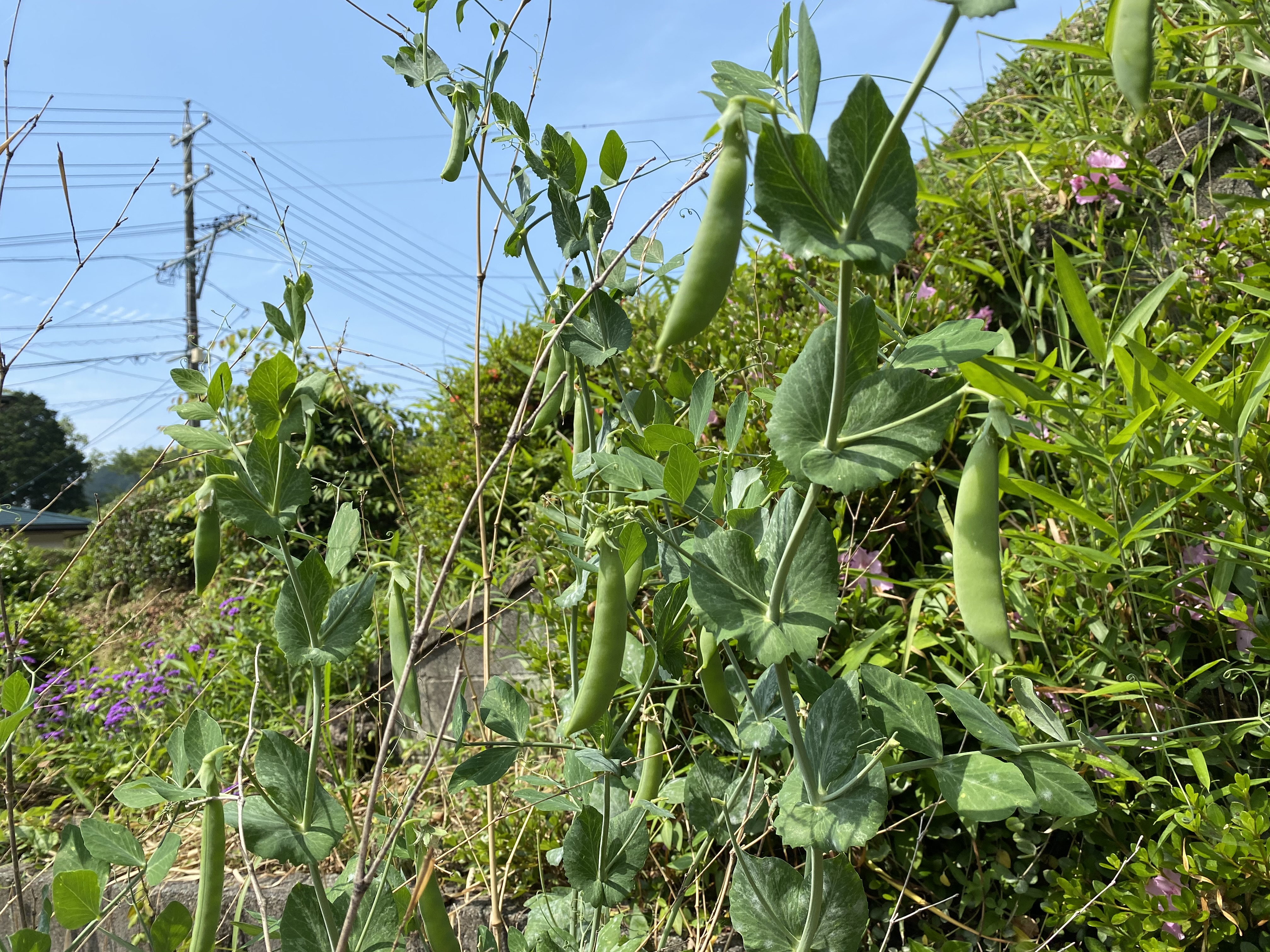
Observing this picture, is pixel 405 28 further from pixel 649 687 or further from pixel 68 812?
pixel 68 812

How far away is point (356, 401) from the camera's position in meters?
5.64

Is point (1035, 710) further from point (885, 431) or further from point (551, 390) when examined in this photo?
point (551, 390)

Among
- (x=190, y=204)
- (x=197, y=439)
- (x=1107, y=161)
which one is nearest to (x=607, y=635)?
(x=197, y=439)

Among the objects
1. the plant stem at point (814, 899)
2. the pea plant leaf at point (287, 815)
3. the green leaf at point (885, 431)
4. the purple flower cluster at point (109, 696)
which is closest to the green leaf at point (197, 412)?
the pea plant leaf at point (287, 815)

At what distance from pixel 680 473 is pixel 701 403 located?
0.20 m

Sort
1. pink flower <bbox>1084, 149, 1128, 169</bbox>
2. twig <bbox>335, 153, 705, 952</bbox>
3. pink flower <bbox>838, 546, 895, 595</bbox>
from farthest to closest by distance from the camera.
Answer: pink flower <bbox>1084, 149, 1128, 169</bbox> → pink flower <bbox>838, 546, 895, 595</bbox> → twig <bbox>335, 153, 705, 952</bbox>

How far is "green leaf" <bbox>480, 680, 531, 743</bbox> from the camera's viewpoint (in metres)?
0.96

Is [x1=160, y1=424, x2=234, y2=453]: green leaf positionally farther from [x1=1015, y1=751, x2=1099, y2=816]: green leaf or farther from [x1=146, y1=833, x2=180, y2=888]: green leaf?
[x1=1015, y1=751, x2=1099, y2=816]: green leaf

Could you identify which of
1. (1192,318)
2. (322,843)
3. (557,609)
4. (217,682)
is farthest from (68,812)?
(1192,318)

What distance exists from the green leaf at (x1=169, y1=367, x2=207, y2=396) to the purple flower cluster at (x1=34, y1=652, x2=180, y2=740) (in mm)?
2912

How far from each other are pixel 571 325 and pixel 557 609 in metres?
1.15

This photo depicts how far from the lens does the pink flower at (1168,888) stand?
111cm

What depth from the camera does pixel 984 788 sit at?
699 mm

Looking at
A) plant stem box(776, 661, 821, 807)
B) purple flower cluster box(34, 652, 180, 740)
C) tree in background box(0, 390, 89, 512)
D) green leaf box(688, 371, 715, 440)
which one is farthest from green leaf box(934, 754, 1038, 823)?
tree in background box(0, 390, 89, 512)
